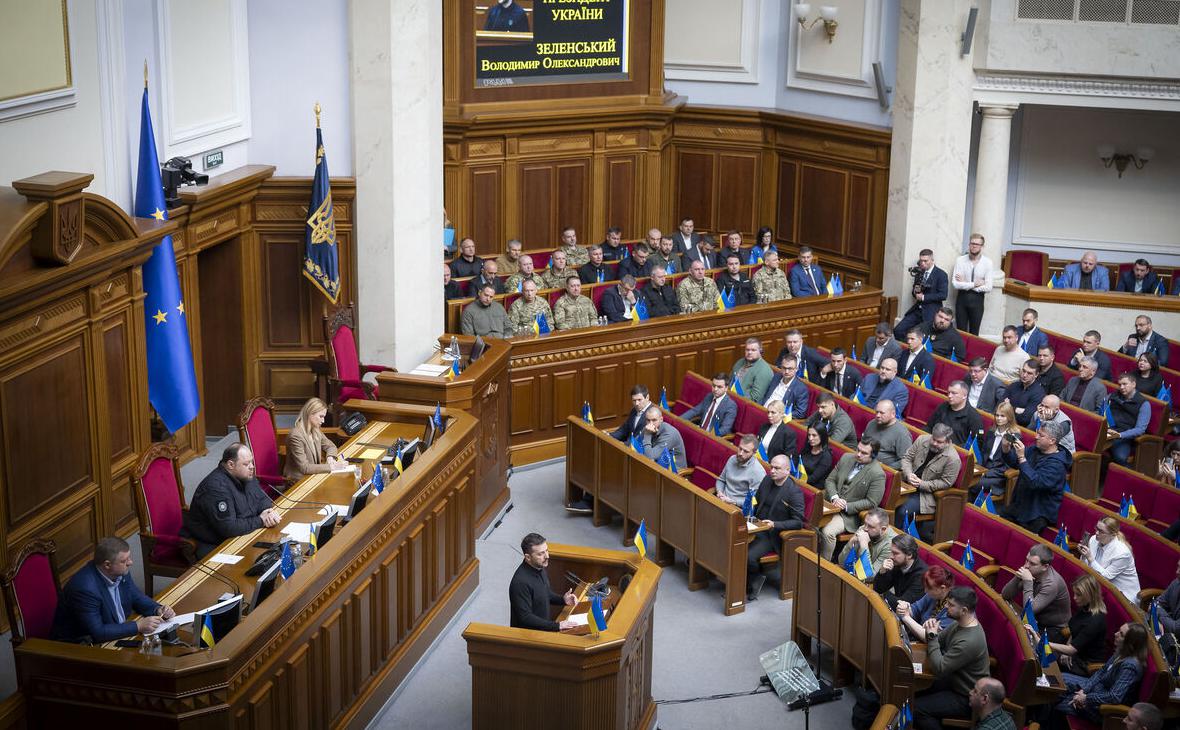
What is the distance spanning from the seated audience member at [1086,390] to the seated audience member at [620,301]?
3.97 metres

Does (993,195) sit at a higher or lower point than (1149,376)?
higher

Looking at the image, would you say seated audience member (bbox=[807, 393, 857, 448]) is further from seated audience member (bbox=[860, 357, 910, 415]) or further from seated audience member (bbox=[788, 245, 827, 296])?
seated audience member (bbox=[788, 245, 827, 296])

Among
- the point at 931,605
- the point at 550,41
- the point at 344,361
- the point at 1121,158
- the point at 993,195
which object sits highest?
the point at 550,41

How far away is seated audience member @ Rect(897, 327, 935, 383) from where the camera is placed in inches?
460

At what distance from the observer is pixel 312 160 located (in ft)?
36.4

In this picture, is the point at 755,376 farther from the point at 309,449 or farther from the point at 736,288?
the point at 309,449

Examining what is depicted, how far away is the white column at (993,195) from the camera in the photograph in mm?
14120

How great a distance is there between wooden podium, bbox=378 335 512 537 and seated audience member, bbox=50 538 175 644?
324 centimetres

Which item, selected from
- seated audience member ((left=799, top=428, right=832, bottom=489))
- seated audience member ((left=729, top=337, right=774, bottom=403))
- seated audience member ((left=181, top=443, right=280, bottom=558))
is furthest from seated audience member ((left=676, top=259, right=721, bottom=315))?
seated audience member ((left=181, top=443, right=280, bottom=558))

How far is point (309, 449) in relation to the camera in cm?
824

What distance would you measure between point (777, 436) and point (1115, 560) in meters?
2.76

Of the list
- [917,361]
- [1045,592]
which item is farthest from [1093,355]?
[1045,592]

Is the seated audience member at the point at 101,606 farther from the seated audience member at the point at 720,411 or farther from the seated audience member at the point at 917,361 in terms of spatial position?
the seated audience member at the point at 917,361

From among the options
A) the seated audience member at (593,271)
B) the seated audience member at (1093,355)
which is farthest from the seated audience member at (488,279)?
the seated audience member at (1093,355)
